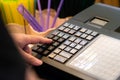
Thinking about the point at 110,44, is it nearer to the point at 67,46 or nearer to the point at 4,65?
the point at 67,46

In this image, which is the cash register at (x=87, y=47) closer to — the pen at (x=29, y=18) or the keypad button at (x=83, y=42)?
the keypad button at (x=83, y=42)

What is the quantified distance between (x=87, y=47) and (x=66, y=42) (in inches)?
2.1

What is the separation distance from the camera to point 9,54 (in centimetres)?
20

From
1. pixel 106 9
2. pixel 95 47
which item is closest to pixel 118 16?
pixel 106 9

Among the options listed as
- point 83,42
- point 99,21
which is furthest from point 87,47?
point 99,21

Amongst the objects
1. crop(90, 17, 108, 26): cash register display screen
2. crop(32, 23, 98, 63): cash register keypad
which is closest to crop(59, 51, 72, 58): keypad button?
crop(32, 23, 98, 63): cash register keypad

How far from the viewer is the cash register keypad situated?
0.54m

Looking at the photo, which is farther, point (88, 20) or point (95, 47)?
point (88, 20)

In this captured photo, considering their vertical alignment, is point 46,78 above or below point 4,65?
below

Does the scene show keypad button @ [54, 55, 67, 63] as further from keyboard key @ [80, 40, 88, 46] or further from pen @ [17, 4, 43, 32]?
pen @ [17, 4, 43, 32]

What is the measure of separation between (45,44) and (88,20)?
143mm

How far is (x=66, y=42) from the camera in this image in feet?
1.89

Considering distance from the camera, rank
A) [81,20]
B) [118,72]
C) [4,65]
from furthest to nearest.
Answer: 1. [81,20]
2. [118,72]
3. [4,65]

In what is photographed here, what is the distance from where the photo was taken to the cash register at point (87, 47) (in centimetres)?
49
